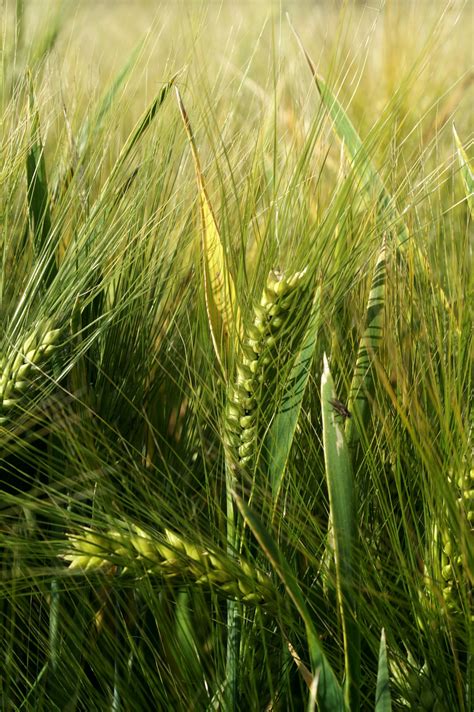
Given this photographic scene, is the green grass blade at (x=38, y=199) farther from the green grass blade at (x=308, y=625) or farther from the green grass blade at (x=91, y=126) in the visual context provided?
the green grass blade at (x=308, y=625)

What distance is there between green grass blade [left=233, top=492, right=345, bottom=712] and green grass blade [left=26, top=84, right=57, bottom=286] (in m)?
0.31

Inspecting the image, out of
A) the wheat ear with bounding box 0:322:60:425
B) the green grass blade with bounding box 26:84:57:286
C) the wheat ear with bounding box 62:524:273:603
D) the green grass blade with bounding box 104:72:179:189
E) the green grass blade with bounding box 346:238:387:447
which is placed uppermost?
the green grass blade with bounding box 104:72:179:189

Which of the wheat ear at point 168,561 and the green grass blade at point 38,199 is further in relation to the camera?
the green grass blade at point 38,199

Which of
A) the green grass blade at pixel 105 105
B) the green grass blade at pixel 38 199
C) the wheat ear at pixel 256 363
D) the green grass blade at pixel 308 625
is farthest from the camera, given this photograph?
the green grass blade at pixel 105 105

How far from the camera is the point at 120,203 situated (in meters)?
0.68

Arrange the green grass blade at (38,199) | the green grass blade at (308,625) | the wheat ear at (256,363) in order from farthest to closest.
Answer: the green grass blade at (38,199) < the wheat ear at (256,363) < the green grass blade at (308,625)

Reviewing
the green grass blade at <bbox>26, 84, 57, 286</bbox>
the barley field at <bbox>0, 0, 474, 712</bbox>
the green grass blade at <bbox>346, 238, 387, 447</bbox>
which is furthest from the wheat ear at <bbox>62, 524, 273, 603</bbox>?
the green grass blade at <bbox>26, 84, 57, 286</bbox>

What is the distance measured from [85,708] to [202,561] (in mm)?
163

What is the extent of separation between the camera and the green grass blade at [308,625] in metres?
0.43

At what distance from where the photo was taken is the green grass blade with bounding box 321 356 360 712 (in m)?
0.45

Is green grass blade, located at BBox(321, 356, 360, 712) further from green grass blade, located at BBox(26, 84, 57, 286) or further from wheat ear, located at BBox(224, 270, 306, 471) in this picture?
green grass blade, located at BBox(26, 84, 57, 286)

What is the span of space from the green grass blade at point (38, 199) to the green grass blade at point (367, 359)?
9.9 inches

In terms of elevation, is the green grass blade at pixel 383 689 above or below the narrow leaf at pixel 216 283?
below

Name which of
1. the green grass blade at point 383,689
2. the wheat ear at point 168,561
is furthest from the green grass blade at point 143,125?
the green grass blade at point 383,689
